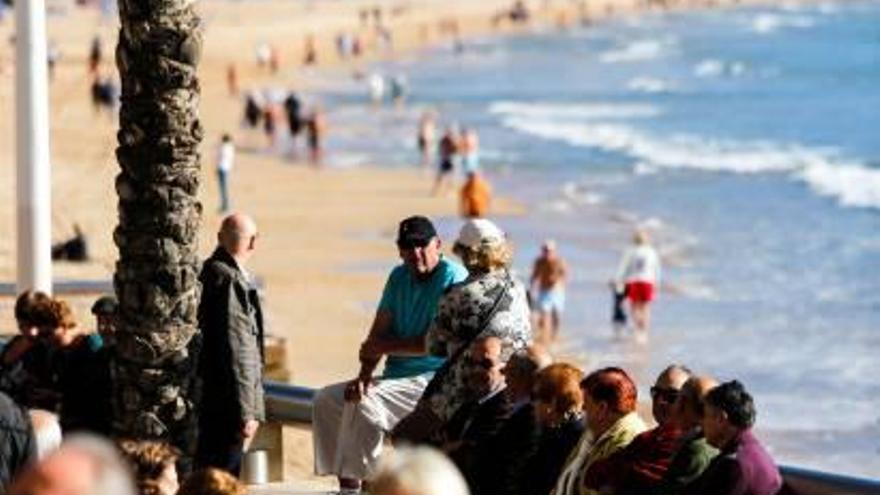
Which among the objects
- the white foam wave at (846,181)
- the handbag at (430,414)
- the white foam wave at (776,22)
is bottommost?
the white foam wave at (776,22)

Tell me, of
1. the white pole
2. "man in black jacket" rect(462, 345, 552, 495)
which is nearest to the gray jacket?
"man in black jacket" rect(462, 345, 552, 495)

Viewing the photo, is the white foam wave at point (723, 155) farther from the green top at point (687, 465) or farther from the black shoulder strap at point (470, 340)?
the green top at point (687, 465)

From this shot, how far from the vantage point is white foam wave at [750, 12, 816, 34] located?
Answer: 111 m

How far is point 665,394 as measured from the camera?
26.4 feet

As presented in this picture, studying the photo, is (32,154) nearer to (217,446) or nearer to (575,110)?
(217,446)

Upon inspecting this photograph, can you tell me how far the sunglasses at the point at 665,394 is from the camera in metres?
7.99

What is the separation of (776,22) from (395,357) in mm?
108713

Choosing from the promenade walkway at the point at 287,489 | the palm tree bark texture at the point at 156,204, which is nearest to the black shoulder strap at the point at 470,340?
the palm tree bark texture at the point at 156,204

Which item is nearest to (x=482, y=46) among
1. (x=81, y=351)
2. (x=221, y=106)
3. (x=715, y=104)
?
(x=715, y=104)

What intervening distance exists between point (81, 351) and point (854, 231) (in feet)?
93.7

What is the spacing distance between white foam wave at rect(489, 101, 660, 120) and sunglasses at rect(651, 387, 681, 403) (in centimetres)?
5196

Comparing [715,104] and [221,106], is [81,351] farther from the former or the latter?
[715,104]

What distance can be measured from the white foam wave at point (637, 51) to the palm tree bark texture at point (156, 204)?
79084 mm

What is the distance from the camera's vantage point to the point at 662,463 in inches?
304
